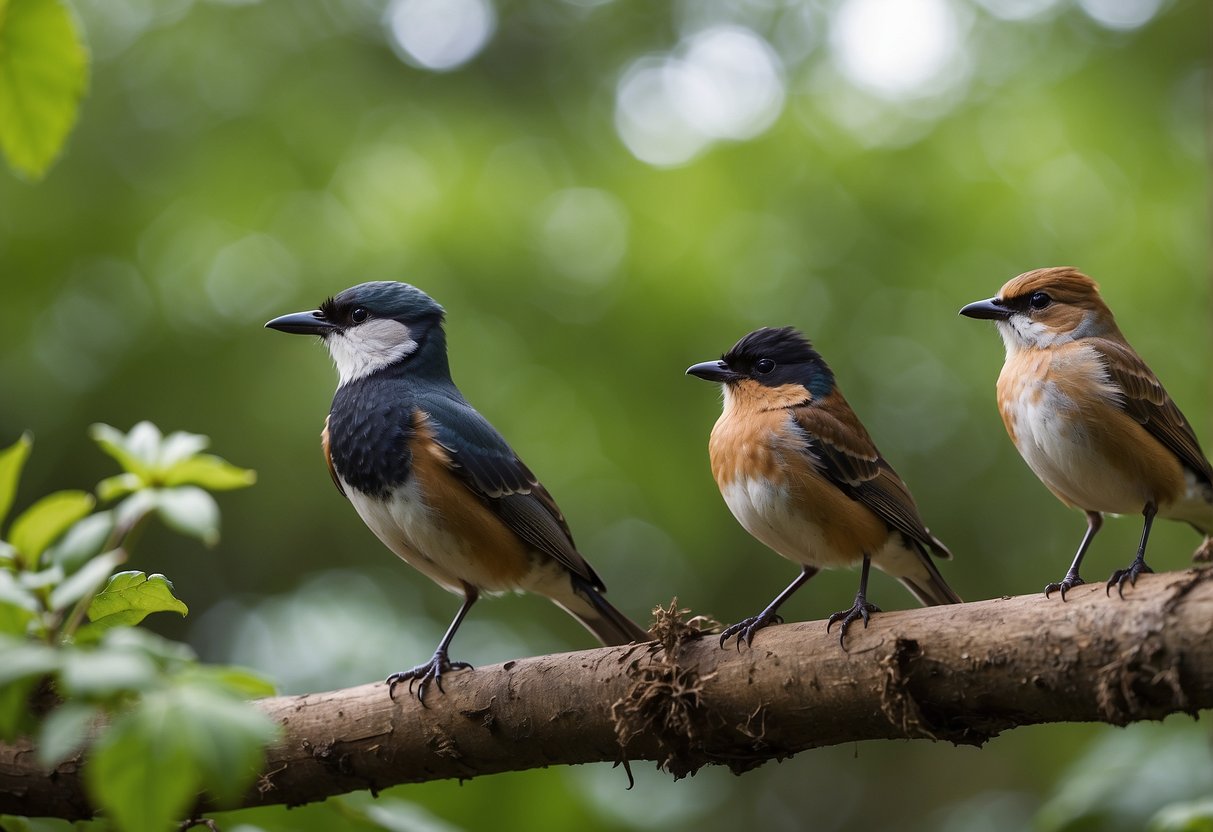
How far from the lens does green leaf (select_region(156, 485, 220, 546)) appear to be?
139 cm

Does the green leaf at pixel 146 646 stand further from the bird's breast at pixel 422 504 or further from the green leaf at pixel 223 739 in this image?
the bird's breast at pixel 422 504

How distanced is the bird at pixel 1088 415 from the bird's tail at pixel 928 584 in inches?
18.5

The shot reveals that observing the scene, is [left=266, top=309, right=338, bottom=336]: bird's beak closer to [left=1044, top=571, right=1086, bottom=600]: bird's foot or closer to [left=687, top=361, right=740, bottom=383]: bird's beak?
[left=687, top=361, right=740, bottom=383]: bird's beak

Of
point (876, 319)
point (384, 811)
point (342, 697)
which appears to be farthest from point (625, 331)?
point (384, 811)

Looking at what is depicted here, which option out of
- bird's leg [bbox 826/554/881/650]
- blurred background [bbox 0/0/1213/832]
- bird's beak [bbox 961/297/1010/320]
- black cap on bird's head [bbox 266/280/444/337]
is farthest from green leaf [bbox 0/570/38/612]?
blurred background [bbox 0/0/1213/832]

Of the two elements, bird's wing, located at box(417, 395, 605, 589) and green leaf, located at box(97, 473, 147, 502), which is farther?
bird's wing, located at box(417, 395, 605, 589)

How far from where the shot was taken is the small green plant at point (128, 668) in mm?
1220

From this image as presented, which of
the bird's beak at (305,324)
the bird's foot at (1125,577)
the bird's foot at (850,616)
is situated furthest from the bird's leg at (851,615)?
the bird's beak at (305,324)

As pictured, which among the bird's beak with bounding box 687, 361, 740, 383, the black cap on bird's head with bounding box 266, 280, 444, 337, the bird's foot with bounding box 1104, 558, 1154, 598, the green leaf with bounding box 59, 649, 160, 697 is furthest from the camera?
the black cap on bird's head with bounding box 266, 280, 444, 337

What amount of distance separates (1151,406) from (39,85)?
3040 millimetres

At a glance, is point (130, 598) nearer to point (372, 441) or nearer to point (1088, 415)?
point (372, 441)

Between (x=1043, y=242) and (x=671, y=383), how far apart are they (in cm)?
223

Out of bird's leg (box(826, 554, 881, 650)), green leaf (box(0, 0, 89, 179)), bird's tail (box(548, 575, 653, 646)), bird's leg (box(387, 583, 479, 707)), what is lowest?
bird's tail (box(548, 575, 653, 646))

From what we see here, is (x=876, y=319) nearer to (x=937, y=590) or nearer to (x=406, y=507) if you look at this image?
(x=937, y=590)
